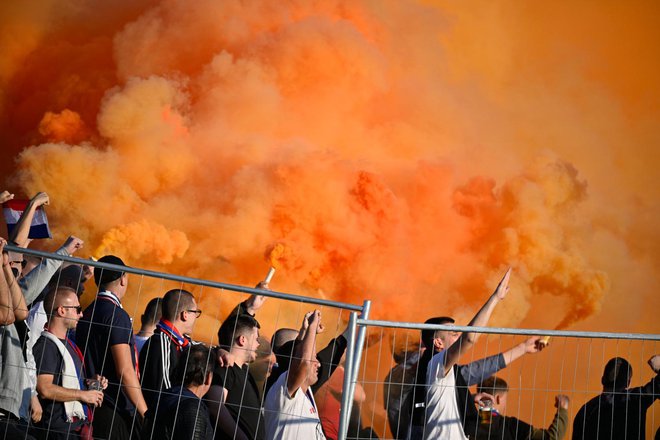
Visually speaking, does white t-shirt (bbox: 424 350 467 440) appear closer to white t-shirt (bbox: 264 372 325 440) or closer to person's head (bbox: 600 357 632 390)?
white t-shirt (bbox: 264 372 325 440)

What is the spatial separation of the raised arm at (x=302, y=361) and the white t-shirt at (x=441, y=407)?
2.32ft

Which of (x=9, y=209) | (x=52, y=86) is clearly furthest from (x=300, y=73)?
(x=9, y=209)

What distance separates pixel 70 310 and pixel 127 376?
0.49 m

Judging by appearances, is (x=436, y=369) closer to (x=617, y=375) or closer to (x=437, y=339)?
(x=437, y=339)

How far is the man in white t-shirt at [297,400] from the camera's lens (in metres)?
5.50

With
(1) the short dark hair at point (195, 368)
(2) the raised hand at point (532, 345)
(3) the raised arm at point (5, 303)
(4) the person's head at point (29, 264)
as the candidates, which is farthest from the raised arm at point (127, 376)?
(2) the raised hand at point (532, 345)

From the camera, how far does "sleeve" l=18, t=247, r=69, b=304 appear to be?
5.96m

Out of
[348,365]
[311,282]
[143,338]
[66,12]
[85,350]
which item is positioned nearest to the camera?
[348,365]

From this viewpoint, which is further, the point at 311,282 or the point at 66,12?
the point at 66,12

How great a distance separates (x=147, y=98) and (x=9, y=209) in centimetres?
274

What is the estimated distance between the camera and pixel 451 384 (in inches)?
223

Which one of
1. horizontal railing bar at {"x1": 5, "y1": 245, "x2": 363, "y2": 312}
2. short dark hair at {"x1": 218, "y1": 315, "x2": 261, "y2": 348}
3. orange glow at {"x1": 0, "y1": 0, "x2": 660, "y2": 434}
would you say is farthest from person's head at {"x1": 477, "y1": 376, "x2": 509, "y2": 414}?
horizontal railing bar at {"x1": 5, "y1": 245, "x2": 363, "y2": 312}

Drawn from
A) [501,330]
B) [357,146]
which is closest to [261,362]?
[357,146]

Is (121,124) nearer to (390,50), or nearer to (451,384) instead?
(390,50)
